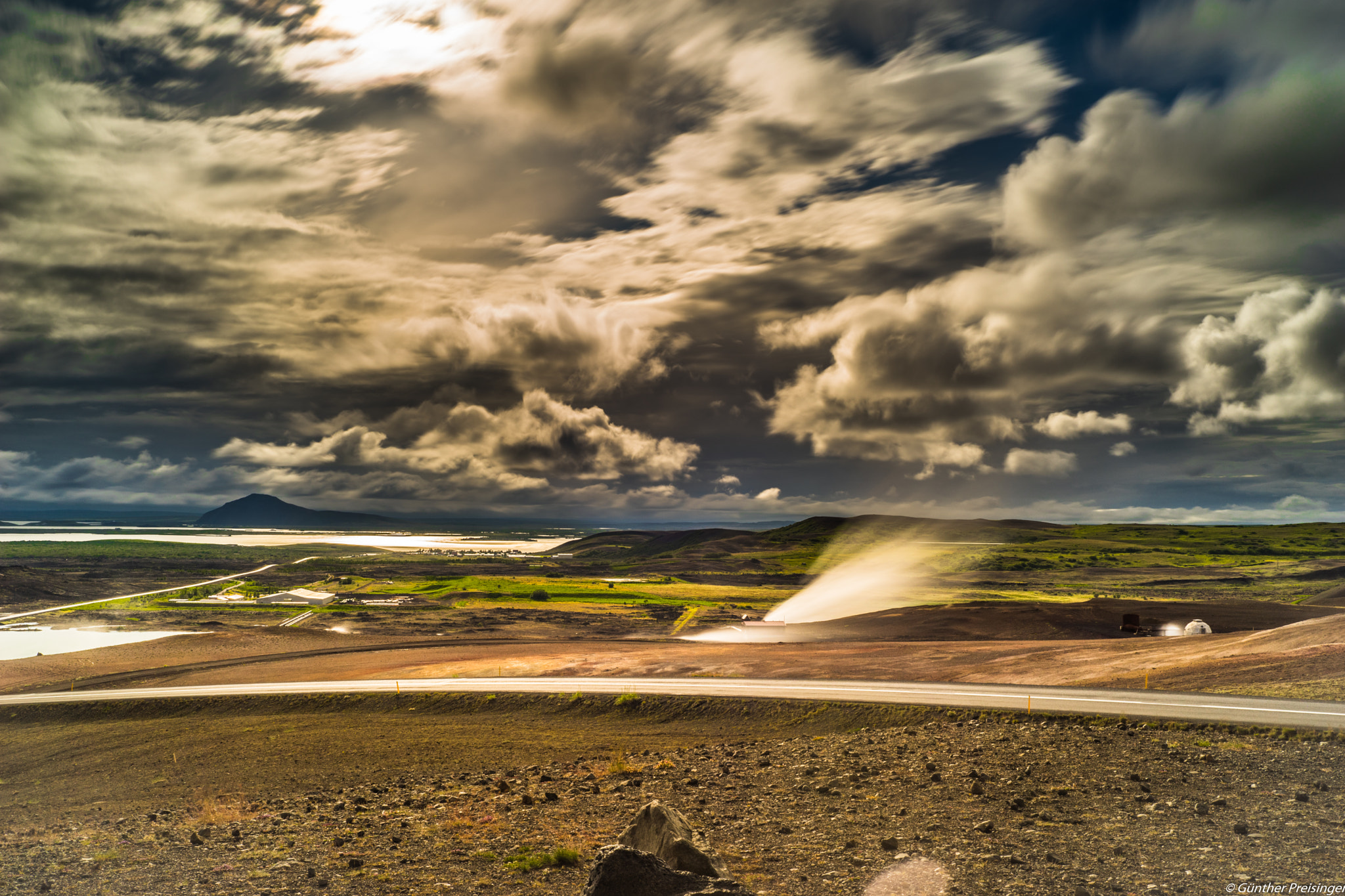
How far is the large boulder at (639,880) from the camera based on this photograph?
36.2 ft

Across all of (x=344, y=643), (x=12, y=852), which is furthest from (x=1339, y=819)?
(x=344, y=643)

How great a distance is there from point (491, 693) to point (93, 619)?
4078 inches

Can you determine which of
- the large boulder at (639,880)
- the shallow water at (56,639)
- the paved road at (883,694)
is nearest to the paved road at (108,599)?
the shallow water at (56,639)

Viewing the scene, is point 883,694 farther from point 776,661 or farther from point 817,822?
point 817,822

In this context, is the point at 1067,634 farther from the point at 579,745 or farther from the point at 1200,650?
the point at 579,745

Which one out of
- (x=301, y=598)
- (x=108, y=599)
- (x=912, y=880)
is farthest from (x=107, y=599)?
(x=912, y=880)

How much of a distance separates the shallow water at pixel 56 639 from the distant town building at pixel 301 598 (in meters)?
37.3

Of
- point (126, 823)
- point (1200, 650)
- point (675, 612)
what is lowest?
point (675, 612)

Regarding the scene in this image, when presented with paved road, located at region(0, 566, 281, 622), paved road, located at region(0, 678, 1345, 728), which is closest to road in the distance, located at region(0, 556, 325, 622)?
paved road, located at region(0, 566, 281, 622)

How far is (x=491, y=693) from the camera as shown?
4928 cm

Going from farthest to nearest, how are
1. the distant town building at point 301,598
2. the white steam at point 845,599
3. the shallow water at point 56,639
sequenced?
the distant town building at point 301,598 < the white steam at point 845,599 < the shallow water at point 56,639

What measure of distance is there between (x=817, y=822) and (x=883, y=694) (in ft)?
77.2

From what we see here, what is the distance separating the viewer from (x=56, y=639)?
3782 inches

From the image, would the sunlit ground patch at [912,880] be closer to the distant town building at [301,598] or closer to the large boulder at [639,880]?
the large boulder at [639,880]
